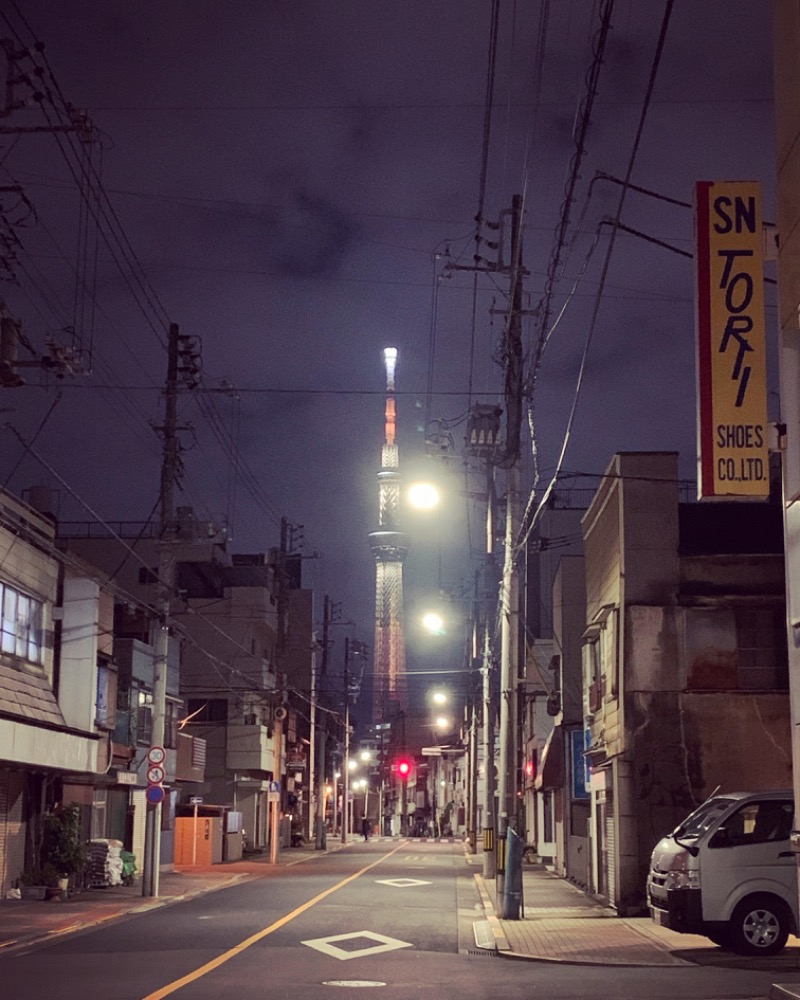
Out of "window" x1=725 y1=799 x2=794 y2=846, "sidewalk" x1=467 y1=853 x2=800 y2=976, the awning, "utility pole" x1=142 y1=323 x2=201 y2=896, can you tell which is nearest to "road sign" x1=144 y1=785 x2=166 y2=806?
"utility pole" x1=142 y1=323 x2=201 y2=896

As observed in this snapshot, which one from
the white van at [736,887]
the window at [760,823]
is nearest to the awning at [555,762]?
the window at [760,823]

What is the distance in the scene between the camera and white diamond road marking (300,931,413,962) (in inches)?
701

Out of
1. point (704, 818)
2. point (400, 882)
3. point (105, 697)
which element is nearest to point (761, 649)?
point (704, 818)

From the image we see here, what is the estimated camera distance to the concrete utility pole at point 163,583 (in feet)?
99.5

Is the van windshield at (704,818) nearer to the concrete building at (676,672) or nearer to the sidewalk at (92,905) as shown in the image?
the concrete building at (676,672)

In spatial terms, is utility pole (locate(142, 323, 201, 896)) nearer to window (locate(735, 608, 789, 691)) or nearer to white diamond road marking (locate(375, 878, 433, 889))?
white diamond road marking (locate(375, 878, 433, 889))

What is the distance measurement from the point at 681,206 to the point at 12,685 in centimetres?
1984

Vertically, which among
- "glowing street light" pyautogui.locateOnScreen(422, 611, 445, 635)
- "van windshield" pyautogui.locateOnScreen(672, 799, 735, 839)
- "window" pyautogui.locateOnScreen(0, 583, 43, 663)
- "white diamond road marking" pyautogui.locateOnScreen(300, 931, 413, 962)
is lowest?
"white diamond road marking" pyautogui.locateOnScreen(300, 931, 413, 962)

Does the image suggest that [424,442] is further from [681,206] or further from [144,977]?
[144,977]

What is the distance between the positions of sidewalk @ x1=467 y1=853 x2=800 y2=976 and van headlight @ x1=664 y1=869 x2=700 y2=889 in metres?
0.91

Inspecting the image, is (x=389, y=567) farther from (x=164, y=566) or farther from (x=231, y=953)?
(x=231, y=953)

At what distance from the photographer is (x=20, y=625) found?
30922 millimetres

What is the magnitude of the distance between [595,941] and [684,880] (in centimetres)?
242

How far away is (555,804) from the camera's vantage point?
4191cm
